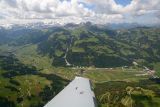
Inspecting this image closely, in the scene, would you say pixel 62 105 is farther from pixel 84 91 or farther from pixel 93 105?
pixel 84 91

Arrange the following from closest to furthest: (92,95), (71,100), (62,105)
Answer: (62,105) < (71,100) < (92,95)

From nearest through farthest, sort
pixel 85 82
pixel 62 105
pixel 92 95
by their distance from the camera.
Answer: pixel 62 105
pixel 92 95
pixel 85 82

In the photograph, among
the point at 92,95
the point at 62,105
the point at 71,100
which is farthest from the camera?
the point at 92,95

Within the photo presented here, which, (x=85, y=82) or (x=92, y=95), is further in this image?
(x=85, y=82)

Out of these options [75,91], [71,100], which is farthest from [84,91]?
[71,100]

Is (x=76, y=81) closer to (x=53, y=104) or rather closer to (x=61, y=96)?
(x=61, y=96)

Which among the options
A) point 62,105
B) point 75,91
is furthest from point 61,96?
point 62,105
